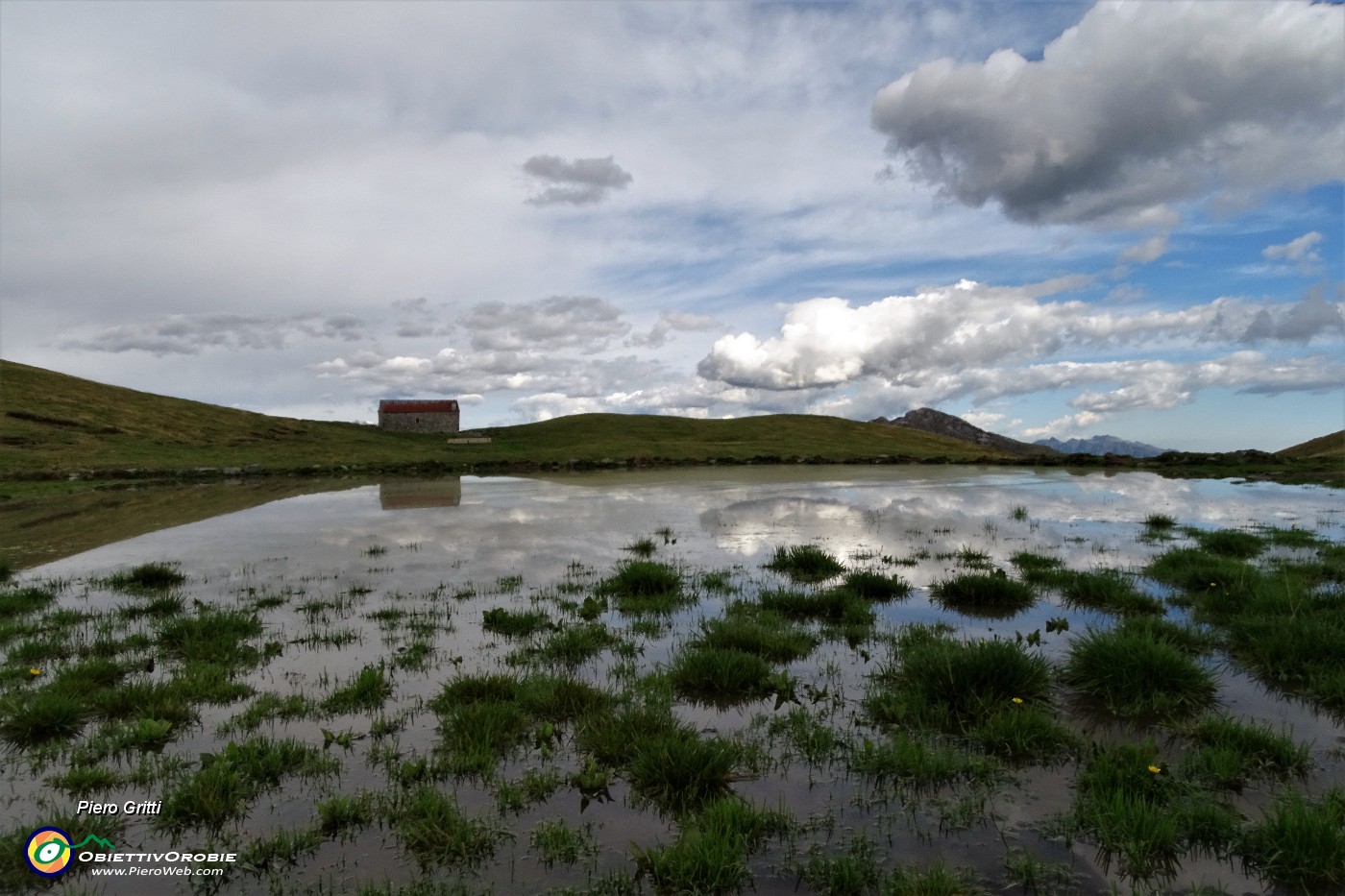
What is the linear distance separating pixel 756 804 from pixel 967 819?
1.72 metres

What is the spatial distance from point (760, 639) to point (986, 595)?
5260mm

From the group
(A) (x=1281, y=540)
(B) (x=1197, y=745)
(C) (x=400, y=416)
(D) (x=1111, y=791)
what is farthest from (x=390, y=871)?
(C) (x=400, y=416)

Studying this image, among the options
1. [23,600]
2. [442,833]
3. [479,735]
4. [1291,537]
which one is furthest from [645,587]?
[1291,537]

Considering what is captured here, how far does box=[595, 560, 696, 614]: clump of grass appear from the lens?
13.3 metres

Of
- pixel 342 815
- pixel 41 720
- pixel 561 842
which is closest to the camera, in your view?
pixel 561 842

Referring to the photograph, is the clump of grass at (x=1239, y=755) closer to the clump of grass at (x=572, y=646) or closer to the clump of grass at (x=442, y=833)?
the clump of grass at (x=442, y=833)

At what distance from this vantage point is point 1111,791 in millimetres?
5895

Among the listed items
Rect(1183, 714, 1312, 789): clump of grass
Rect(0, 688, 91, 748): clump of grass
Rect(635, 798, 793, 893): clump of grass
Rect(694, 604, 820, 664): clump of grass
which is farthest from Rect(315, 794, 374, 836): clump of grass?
Rect(1183, 714, 1312, 789): clump of grass

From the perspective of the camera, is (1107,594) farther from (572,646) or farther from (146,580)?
(146,580)

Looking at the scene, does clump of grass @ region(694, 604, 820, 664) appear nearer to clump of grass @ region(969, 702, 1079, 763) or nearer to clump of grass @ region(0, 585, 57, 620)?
clump of grass @ region(969, 702, 1079, 763)

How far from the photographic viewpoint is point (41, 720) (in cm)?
754

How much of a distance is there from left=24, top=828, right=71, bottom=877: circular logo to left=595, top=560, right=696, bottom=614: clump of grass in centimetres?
847

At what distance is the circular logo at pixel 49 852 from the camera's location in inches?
206

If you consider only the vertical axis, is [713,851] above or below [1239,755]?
below
